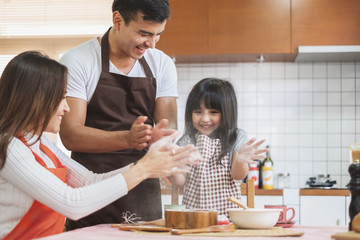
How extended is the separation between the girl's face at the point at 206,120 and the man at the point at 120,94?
0.38ft

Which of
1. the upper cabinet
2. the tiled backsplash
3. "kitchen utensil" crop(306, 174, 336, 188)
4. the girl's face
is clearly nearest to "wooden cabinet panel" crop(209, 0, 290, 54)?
the upper cabinet

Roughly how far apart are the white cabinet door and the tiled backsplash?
1.50 ft

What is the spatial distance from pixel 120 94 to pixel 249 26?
6.53 ft

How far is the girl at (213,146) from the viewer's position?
6.33ft

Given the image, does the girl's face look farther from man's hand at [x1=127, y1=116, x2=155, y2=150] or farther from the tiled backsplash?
the tiled backsplash

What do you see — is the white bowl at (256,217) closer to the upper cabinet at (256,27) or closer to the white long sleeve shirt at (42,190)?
the white long sleeve shirt at (42,190)

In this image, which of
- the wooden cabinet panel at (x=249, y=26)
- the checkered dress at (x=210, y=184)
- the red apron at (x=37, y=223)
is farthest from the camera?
the wooden cabinet panel at (x=249, y=26)

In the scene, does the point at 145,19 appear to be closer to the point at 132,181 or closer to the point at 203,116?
the point at 203,116

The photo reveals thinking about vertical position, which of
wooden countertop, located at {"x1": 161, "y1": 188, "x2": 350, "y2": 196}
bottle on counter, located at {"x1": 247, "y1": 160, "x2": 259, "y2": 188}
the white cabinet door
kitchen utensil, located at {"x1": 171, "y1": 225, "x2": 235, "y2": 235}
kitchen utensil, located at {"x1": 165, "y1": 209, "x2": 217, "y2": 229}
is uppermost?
bottle on counter, located at {"x1": 247, "y1": 160, "x2": 259, "y2": 188}

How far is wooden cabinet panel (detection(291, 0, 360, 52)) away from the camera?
11.9 ft

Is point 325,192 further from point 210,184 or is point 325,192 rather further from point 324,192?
point 210,184

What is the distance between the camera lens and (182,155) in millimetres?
1382

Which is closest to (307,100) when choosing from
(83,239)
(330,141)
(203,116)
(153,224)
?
(330,141)

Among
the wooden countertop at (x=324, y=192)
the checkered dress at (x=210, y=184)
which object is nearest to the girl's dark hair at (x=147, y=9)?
the checkered dress at (x=210, y=184)
